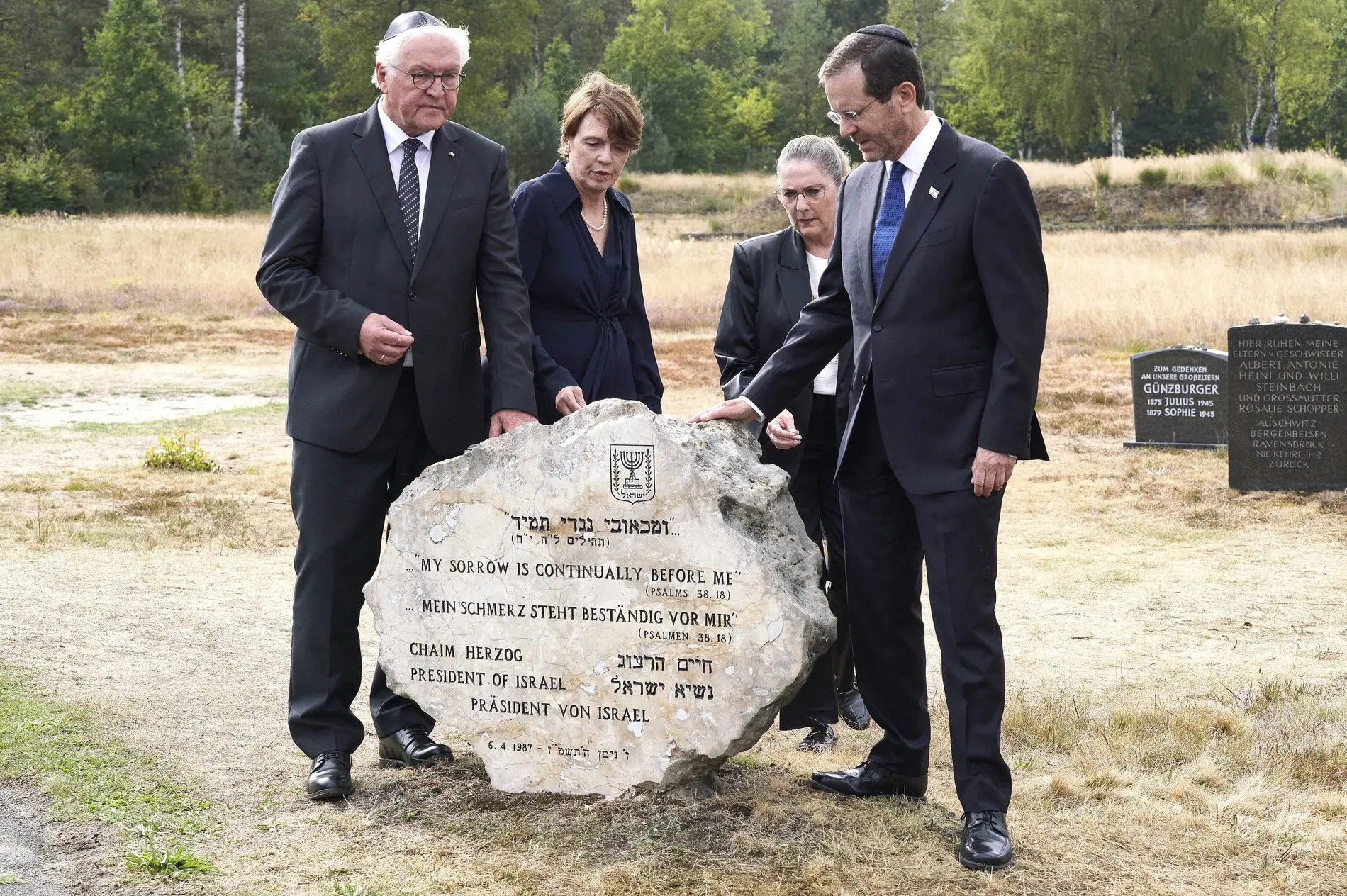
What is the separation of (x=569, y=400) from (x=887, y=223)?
3.73ft

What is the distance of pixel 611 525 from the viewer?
3.79 metres

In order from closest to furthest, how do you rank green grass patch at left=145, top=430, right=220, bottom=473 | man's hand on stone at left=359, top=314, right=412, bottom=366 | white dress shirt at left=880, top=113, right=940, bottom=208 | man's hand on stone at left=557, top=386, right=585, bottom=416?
white dress shirt at left=880, top=113, right=940, bottom=208, man's hand on stone at left=359, top=314, right=412, bottom=366, man's hand on stone at left=557, top=386, right=585, bottom=416, green grass patch at left=145, top=430, right=220, bottom=473

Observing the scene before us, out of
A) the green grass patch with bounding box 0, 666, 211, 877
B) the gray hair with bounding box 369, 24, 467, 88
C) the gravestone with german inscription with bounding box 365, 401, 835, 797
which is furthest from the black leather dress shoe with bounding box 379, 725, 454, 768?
the gray hair with bounding box 369, 24, 467, 88

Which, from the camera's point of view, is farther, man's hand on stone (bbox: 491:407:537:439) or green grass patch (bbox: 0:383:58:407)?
green grass patch (bbox: 0:383:58:407)

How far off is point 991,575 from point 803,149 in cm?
179

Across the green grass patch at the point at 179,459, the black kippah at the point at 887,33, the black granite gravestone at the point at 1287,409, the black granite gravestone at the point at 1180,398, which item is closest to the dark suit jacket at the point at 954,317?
the black kippah at the point at 887,33

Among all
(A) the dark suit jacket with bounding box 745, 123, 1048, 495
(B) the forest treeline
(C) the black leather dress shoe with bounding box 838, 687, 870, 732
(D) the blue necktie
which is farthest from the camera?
(B) the forest treeline

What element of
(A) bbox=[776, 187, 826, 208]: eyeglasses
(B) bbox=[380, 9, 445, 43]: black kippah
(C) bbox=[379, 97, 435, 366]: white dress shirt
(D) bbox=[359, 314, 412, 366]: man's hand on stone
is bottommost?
(D) bbox=[359, 314, 412, 366]: man's hand on stone

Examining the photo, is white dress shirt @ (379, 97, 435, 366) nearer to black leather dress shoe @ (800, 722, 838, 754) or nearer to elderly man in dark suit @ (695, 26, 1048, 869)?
elderly man in dark suit @ (695, 26, 1048, 869)

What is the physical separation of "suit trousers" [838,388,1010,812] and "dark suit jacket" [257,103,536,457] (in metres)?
1.08

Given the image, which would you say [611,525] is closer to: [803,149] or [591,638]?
[591,638]

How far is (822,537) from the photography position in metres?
5.14

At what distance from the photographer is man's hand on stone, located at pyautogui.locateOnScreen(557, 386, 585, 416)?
418 cm

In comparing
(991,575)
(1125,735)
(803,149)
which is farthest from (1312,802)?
(803,149)
